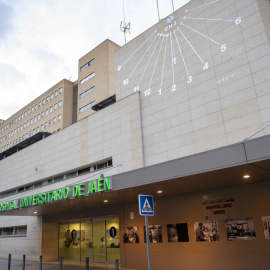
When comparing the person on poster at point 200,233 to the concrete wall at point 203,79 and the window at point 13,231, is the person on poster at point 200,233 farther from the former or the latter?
the window at point 13,231

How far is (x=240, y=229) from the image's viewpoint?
1173 centimetres

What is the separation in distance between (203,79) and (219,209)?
6.47 m

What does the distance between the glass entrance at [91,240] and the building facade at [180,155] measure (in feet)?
0.23

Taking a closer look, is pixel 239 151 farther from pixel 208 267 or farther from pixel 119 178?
pixel 208 267

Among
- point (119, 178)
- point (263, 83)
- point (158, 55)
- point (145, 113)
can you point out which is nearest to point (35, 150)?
point (145, 113)

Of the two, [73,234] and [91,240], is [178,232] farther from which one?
[73,234]

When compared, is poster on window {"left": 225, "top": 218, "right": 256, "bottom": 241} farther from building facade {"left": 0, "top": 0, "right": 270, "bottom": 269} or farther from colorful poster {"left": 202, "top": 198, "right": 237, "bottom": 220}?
colorful poster {"left": 202, "top": 198, "right": 237, "bottom": 220}

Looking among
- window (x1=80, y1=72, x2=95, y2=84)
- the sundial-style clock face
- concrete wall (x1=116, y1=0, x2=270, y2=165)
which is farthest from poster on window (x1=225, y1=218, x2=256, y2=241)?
window (x1=80, y1=72, x2=95, y2=84)

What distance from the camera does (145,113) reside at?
17.3 metres

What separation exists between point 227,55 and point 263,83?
246cm

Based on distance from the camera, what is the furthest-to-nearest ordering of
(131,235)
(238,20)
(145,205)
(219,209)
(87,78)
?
(87,78)
(131,235)
(238,20)
(219,209)
(145,205)

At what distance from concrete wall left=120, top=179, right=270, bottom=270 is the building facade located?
0.14 ft

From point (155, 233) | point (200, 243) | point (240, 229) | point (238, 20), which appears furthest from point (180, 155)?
point (238, 20)

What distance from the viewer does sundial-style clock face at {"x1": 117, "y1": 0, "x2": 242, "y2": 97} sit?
14938 millimetres
